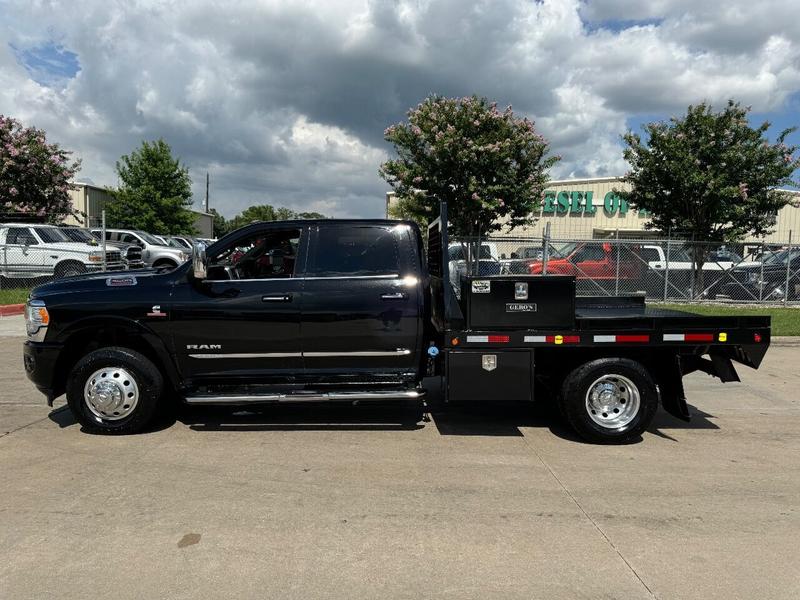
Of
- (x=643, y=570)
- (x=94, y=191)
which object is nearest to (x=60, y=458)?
(x=643, y=570)

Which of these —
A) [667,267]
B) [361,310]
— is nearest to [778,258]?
[667,267]

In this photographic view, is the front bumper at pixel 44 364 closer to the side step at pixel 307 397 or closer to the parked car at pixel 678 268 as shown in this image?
the side step at pixel 307 397

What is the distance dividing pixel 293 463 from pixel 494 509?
1.70 metres

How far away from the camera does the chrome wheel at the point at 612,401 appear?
551cm

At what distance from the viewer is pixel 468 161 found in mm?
16828

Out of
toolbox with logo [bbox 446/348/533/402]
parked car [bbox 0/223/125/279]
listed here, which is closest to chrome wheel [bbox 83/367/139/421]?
toolbox with logo [bbox 446/348/533/402]

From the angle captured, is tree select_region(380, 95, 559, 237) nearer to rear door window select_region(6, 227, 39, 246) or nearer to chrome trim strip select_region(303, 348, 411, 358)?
rear door window select_region(6, 227, 39, 246)

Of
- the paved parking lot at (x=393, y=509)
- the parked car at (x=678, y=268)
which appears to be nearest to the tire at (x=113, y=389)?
the paved parking lot at (x=393, y=509)

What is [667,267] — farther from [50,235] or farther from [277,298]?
[50,235]

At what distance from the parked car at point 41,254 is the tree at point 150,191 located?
1487 centimetres

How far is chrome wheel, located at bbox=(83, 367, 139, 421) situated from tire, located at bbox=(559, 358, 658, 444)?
390 cm

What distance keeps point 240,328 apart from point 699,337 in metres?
4.10

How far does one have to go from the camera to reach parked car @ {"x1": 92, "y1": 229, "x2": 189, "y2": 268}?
20.4m

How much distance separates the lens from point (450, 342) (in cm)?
541
